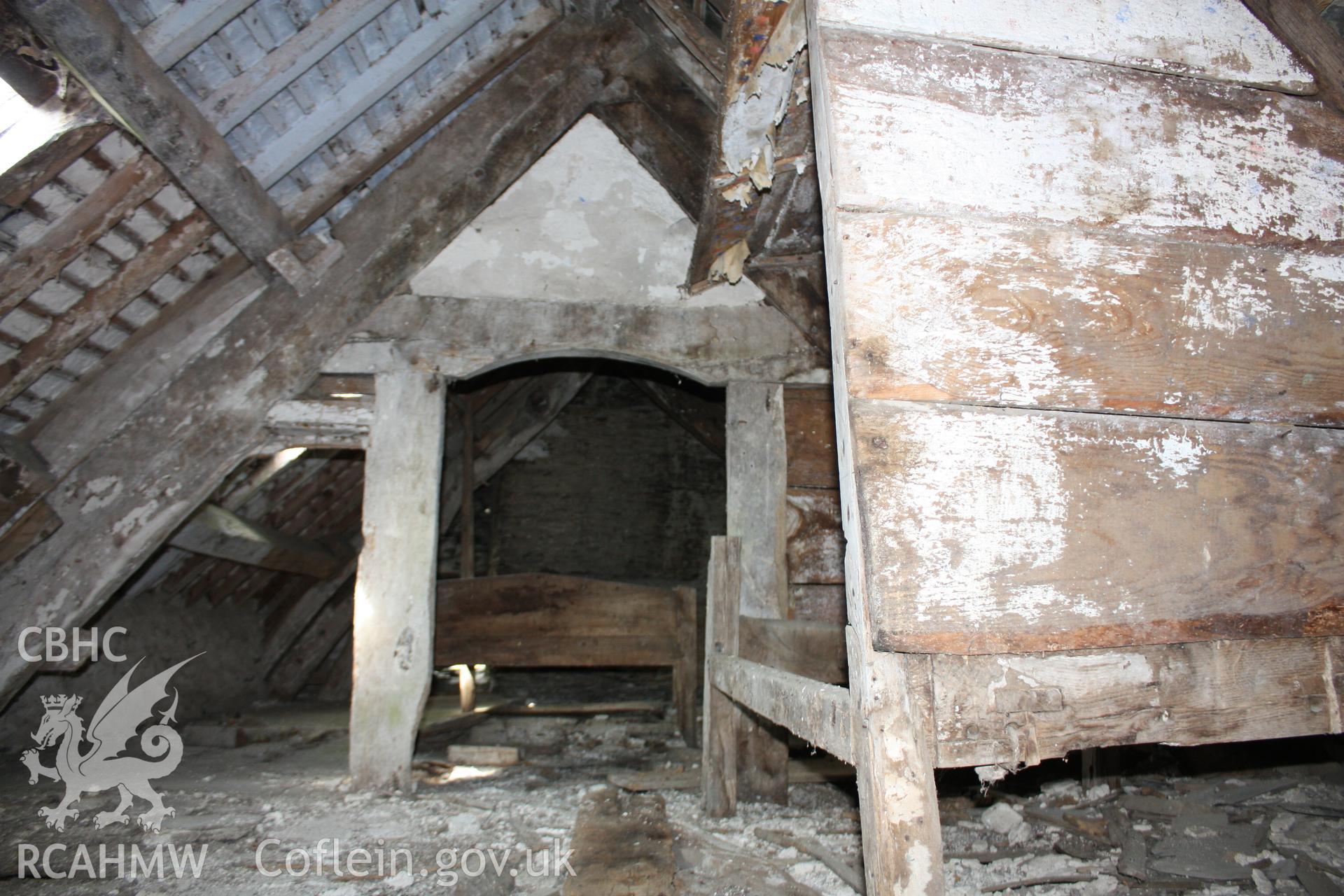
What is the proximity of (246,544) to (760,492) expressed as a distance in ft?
9.74

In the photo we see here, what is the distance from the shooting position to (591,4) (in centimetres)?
335

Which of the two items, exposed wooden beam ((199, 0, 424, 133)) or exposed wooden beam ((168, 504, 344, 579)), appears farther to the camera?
exposed wooden beam ((168, 504, 344, 579))

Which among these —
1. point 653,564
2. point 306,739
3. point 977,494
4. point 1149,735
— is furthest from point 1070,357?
point 653,564

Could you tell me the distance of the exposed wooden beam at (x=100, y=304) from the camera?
104 inches

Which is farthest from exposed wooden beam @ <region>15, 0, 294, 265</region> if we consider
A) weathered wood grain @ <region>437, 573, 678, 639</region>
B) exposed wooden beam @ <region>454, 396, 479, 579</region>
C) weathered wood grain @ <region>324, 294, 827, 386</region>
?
exposed wooden beam @ <region>454, 396, 479, 579</region>

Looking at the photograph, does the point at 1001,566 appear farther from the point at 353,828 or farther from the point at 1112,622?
the point at 353,828

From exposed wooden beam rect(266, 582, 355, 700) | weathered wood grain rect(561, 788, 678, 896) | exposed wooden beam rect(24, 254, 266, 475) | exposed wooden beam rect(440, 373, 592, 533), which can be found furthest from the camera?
exposed wooden beam rect(440, 373, 592, 533)

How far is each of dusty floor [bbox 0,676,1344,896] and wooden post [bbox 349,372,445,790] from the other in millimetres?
189

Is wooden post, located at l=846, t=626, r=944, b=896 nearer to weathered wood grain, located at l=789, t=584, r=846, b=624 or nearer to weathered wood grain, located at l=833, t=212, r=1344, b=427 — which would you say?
weathered wood grain, located at l=833, t=212, r=1344, b=427

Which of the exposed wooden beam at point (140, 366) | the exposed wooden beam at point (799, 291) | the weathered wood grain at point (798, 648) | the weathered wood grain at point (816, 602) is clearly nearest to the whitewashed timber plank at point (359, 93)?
the exposed wooden beam at point (140, 366)

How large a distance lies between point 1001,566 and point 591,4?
10.6 feet

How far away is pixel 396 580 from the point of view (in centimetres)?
310

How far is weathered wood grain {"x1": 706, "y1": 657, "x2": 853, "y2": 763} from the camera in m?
1.18

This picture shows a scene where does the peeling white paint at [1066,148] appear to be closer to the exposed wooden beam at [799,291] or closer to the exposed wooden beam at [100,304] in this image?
the exposed wooden beam at [799,291]
